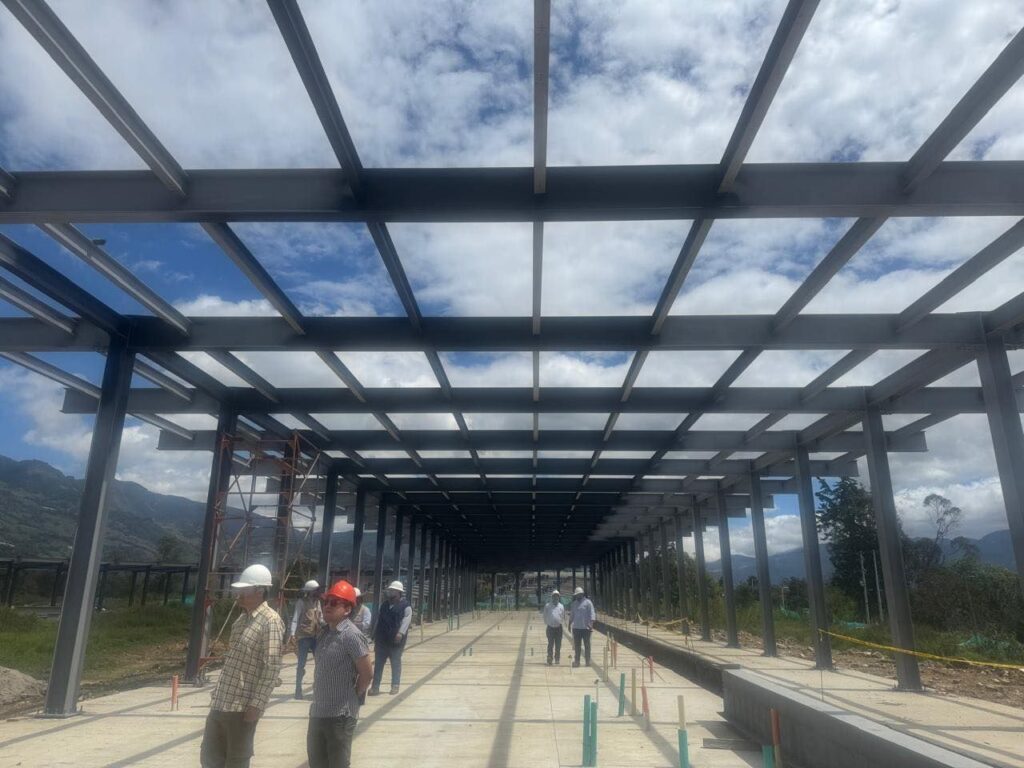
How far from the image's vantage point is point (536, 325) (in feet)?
39.0

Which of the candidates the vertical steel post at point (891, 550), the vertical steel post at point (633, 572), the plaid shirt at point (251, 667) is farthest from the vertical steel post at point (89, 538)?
the vertical steel post at point (633, 572)

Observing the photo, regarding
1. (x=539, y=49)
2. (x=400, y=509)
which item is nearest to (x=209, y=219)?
(x=539, y=49)

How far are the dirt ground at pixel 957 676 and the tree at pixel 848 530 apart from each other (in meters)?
65.2

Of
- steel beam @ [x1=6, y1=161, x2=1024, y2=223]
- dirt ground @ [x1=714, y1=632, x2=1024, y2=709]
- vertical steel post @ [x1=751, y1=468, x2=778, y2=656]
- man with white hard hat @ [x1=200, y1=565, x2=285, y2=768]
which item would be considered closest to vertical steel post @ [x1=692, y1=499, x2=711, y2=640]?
dirt ground @ [x1=714, y1=632, x2=1024, y2=709]

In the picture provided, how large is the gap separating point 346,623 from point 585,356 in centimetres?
883

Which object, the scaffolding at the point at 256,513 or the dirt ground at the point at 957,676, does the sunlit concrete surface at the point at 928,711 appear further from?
the scaffolding at the point at 256,513

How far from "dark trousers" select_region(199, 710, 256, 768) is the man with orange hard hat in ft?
Answer: 1.45

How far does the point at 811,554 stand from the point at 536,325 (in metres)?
11.7

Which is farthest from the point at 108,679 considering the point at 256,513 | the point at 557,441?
the point at 557,441

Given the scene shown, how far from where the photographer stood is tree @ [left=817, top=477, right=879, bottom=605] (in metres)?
86.9

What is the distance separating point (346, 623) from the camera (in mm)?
5875

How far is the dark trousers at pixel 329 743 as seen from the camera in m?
5.45

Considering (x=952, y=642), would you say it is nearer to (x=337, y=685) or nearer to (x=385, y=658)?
(x=385, y=658)

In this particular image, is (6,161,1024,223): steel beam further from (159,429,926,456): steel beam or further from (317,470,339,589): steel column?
(317,470,339,589): steel column
